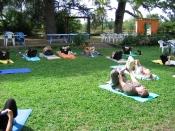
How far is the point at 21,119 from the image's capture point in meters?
3.51

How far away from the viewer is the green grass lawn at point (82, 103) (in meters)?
3.47

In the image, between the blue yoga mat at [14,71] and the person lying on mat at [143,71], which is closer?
the person lying on mat at [143,71]

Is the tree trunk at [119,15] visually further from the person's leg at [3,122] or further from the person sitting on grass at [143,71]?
the person's leg at [3,122]

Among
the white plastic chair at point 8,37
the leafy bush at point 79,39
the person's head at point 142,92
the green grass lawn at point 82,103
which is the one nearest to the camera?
the green grass lawn at point 82,103

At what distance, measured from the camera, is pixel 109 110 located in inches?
159

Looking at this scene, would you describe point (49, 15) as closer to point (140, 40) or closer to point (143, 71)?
point (140, 40)

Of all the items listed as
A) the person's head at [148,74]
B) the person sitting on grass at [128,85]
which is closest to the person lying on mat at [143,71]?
the person's head at [148,74]

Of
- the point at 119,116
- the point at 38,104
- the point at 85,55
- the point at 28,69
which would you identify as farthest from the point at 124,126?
the point at 85,55

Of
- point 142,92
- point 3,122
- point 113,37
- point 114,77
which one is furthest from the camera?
point 113,37

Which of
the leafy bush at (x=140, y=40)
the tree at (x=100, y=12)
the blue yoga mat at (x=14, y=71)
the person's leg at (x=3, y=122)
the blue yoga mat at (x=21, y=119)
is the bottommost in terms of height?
the blue yoga mat at (x=21, y=119)

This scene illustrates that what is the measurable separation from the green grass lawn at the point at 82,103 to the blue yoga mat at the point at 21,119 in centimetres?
7

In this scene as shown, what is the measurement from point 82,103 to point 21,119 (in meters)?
1.29

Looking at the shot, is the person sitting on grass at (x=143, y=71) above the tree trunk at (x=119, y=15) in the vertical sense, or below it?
below

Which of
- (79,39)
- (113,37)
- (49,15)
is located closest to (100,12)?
(113,37)
